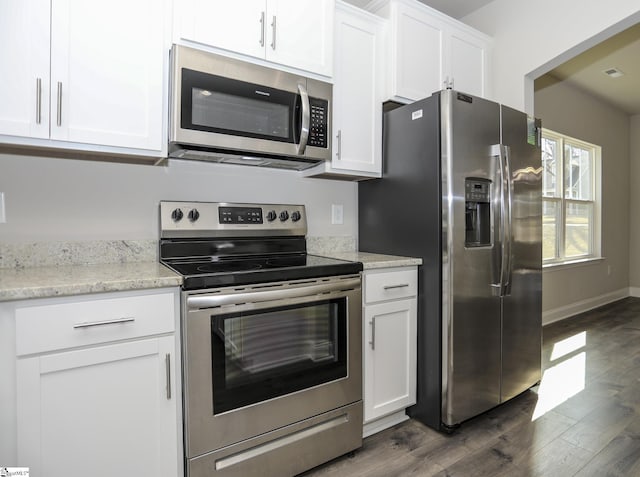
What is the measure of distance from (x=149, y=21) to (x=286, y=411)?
5.65 feet

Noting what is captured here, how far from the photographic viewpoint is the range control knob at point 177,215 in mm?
1835

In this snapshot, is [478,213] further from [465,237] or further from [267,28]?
[267,28]

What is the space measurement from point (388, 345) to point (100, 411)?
4.27 ft

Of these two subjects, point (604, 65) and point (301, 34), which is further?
point (604, 65)

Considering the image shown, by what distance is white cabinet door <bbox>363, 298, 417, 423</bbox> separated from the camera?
1.88m

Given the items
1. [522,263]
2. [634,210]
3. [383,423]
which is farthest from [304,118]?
[634,210]

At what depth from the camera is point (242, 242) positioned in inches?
79.6

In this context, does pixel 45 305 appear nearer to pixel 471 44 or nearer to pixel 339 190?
pixel 339 190

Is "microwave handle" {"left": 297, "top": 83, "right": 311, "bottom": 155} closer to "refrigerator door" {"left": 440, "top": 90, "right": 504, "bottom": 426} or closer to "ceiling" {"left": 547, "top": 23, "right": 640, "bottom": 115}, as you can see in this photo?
"refrigerator door" {"left": 440, "top": 90, "right": 504, "bottom": 426}

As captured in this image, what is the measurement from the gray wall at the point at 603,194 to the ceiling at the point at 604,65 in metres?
0.13

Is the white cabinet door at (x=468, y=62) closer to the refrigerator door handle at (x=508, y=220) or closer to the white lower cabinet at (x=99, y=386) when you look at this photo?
the refrigerator door handle at (x=508, y=220)

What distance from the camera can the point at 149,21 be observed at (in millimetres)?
1543

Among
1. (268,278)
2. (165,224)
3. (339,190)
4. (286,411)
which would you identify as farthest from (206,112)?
(286,411)

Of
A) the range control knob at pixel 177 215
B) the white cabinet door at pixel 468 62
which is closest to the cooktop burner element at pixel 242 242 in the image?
the range control knob at pixel 177 215
